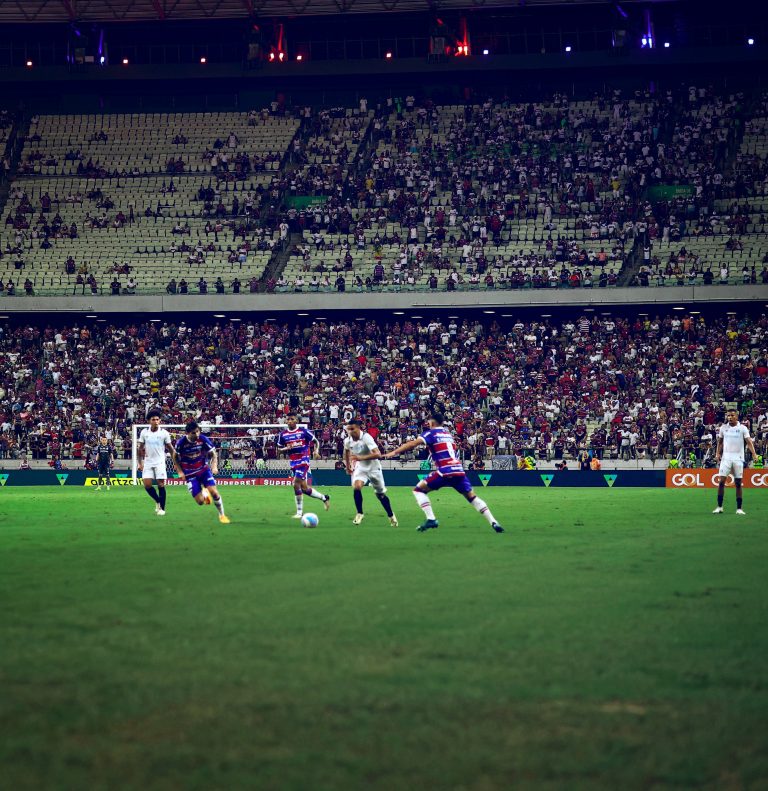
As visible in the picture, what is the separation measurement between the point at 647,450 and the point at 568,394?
675 centimetres

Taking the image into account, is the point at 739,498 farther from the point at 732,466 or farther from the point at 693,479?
the point at 693,479

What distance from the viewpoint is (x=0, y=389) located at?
58781mm

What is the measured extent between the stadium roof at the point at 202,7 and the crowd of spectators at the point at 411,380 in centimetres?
2198

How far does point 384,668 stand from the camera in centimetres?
830

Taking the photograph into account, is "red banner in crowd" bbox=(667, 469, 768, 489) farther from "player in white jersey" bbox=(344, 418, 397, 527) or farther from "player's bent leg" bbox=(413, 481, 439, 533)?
"player's bent leg" bbox=(413, 481, 439, 533)

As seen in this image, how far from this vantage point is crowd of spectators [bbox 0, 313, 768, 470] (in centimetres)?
5259

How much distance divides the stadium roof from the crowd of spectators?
21976mm

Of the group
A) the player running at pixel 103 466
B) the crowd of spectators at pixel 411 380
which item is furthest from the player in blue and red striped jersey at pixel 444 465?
the crowd of spectators at pixel 411 380

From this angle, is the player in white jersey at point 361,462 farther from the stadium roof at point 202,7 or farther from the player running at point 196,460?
the stadium roof at point 202,7

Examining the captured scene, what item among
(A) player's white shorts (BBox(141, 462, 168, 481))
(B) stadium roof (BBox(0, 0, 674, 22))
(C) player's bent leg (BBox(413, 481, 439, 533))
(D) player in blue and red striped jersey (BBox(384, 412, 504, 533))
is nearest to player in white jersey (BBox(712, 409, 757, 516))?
(D) player in blue and red striped jersey (BBox(384, 412, 504, 533))

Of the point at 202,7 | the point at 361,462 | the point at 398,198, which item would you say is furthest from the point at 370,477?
the point at 202,7

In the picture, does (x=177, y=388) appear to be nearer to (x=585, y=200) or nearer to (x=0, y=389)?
(x=0, y=389)

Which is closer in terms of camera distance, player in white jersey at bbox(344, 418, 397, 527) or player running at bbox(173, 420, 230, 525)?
player in white jersey at bbox(344, 418, 397, 527)

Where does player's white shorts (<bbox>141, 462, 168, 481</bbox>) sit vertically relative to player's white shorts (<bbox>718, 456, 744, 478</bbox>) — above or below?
below
